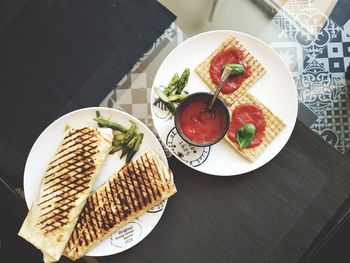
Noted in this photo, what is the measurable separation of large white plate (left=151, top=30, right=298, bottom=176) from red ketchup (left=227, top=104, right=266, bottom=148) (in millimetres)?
56

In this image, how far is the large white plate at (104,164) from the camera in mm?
1799

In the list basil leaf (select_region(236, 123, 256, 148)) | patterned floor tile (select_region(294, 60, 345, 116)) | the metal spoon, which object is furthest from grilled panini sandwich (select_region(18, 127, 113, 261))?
patterned floor tile (select_region(294, 60, 345, 116))

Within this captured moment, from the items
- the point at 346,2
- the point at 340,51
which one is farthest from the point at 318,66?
the point at 346,2

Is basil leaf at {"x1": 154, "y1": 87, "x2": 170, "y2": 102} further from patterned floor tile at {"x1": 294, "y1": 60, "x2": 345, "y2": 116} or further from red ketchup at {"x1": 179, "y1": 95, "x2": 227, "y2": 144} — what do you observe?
patterned floor tile at {"x1": 294, "y1": 60, "x2": 345, "y2": 116}

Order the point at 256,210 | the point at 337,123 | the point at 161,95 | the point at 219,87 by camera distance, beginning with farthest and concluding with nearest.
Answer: the point at 337,123
the point at 256,210
the point at 161,95
the point at 219,87

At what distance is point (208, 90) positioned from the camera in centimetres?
185

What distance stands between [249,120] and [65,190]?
2.62 feet

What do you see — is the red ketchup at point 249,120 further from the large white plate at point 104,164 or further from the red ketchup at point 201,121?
the large white plate at point 104,164

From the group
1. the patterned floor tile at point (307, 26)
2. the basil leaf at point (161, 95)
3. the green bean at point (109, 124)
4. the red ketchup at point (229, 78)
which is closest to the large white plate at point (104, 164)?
the green bean at point (109, 124)

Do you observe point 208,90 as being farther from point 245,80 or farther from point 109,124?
point 109,124

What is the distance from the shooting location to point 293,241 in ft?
6.23

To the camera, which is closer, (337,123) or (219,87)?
(219,87)

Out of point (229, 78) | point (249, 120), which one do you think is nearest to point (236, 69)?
point (229, 78)

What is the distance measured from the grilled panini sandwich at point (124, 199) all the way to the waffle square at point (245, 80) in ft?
1.25
